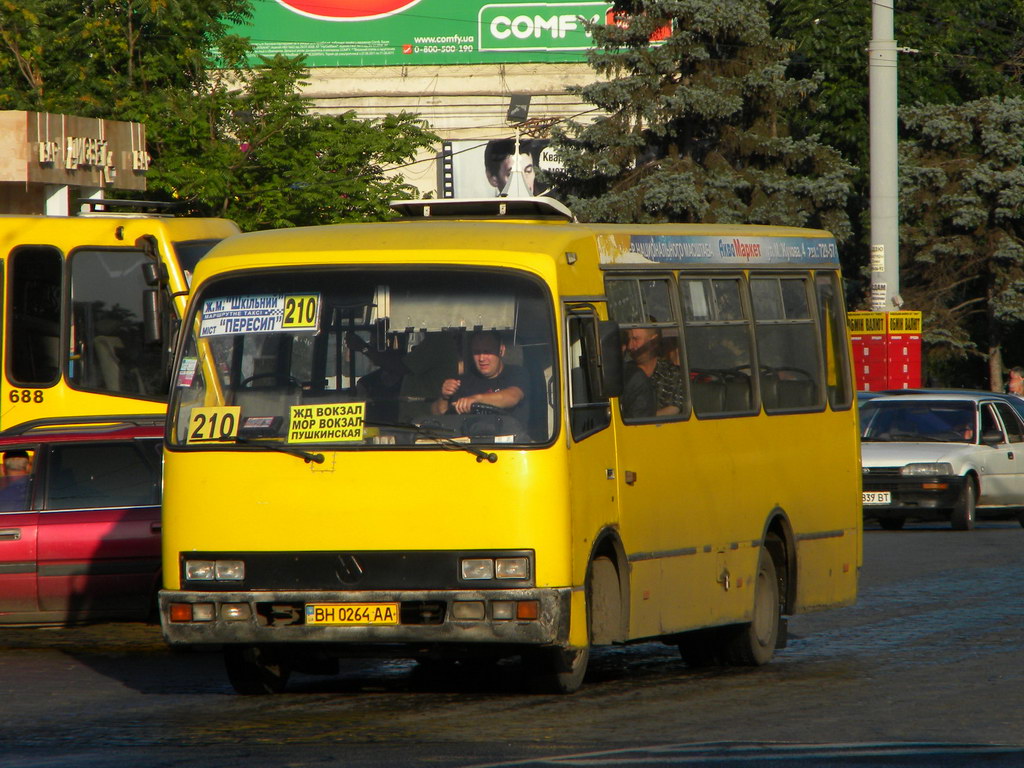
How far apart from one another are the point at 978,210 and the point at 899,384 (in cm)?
1278

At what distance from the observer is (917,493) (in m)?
22.9

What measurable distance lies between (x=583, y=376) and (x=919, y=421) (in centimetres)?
1553

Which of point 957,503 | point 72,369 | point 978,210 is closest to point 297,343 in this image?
point 72,369

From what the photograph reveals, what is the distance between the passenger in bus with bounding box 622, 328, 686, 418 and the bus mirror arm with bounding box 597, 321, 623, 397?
59 centimetres

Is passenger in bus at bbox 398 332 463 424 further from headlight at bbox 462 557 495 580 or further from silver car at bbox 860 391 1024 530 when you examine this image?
silver car at bbox 860 391 1024 530

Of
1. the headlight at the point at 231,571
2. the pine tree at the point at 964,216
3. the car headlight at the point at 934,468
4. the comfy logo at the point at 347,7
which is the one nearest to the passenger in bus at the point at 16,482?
the headlight at the point at 231,571

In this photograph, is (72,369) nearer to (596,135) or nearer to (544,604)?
(544,604)

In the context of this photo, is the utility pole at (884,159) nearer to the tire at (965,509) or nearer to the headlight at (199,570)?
the tire at (965,509)

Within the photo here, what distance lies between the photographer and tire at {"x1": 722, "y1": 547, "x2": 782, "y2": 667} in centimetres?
1124

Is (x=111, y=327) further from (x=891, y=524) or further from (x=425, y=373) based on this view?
(x=891, y=524)

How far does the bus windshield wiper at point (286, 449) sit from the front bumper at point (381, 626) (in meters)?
0.60

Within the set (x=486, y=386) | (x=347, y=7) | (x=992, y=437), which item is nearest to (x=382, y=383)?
(x=486, y=386)

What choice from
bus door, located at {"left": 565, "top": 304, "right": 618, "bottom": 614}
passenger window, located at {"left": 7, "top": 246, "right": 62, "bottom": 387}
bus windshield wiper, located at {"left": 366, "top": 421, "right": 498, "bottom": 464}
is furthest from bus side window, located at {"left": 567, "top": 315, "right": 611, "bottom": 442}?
passenger window, located at {"left": 7, "top": 246, "right": 62, "bottom": 387}

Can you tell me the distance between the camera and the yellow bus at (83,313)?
55.2 feet
